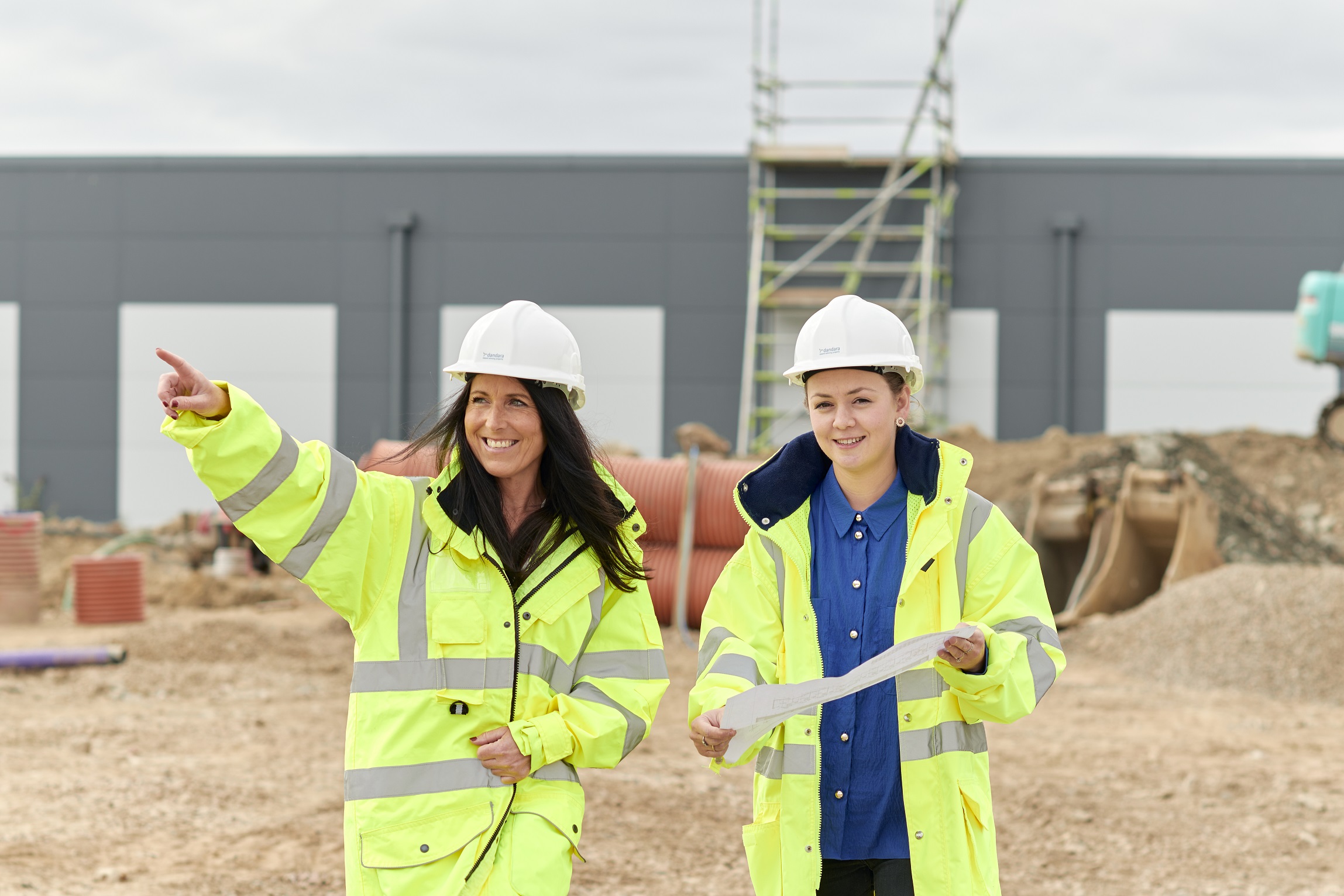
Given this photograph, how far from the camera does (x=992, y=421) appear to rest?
18.9 meters

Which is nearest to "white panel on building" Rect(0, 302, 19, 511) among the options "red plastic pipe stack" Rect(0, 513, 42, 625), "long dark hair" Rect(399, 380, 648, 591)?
"red plastic pipe stack" Rect(0, 513, 42, 625)

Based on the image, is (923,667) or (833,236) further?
(833,236)

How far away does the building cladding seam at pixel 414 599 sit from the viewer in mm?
2615

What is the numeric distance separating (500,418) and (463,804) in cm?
80

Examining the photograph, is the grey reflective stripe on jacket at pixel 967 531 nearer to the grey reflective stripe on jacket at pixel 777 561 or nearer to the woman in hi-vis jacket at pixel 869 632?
→ the woman in hi-vis jacket at pixel 869 632

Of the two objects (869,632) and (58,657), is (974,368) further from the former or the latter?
(869,632)

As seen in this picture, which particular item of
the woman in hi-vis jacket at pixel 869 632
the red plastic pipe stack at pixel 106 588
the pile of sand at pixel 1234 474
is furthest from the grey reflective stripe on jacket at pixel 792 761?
the red plastic pipe stack at pixel 106 588

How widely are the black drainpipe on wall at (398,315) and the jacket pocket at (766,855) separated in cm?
1724

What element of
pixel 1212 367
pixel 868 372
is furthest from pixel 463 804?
pixel 1212 367

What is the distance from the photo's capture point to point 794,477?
2812mm

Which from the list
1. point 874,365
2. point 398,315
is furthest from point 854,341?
point 398,315

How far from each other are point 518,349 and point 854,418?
2.40 ft

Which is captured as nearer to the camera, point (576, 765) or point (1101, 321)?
point (576, 765)

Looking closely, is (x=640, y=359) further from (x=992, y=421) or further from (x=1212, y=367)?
(x=1212, y=367)
